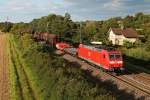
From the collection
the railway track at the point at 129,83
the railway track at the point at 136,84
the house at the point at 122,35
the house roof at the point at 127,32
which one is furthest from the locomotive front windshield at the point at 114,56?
the house roof at the point at 127,32

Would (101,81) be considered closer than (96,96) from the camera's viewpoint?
No

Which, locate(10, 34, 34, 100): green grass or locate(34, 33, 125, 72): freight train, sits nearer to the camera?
locate(10, 34, 34, 100): green grass

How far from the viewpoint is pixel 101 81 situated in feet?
109

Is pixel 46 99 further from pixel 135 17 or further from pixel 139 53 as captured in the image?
pixel 135 17

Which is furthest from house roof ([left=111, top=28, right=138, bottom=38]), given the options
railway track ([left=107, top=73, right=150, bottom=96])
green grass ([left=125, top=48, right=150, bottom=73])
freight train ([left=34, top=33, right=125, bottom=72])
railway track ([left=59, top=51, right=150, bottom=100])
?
railway track ([left=107, top=73, right=150, bottom=96])

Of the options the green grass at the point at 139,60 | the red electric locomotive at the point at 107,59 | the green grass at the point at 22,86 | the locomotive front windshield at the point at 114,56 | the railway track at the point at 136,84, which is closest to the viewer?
the green grass at the point at 22,86

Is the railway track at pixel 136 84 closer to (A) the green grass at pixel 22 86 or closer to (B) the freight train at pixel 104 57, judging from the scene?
(B) the freight train at pixel 104 57

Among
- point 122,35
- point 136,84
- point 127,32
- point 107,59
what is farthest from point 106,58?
point 127,32

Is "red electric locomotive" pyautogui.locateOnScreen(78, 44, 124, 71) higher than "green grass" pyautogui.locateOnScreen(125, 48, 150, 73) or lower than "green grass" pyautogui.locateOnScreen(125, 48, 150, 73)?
higher

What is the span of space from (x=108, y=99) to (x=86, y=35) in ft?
277

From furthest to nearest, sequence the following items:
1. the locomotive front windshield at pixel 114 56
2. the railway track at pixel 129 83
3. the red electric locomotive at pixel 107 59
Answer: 1. the locomotive front windshield at pixel 114 56
2. the red electric locomotive at pixel 107 59
3. the railway track at pixel 129 83

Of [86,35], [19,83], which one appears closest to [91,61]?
[19,83]

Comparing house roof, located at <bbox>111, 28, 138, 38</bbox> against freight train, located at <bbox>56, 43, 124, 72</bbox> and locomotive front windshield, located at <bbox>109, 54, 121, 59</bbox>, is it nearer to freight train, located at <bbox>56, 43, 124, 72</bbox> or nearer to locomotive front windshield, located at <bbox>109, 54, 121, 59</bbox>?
freight train, located at <bbox>56, 43, 124, 72</bbox>

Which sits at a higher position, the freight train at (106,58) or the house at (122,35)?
the freight train at (106,58)
